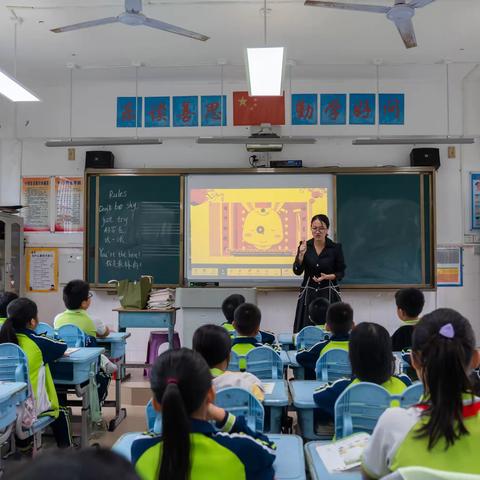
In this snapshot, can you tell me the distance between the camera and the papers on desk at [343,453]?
5.02 ft

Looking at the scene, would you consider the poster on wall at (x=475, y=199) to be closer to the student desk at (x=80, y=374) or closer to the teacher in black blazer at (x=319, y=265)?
the teacher in black blazer at (x=319, y=265)

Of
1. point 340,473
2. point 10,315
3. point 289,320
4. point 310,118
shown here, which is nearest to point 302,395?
point 340,473

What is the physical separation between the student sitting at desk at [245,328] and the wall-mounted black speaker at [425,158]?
12.1 feet

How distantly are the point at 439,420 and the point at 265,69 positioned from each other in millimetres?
3221

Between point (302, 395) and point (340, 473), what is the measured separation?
2.83 ft

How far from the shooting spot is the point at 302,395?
2354 millimetres

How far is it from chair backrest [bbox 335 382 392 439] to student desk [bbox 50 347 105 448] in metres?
1.74

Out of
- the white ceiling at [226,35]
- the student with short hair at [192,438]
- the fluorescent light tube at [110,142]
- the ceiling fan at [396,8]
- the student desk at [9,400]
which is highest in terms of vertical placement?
the white ceiling at [226,35]

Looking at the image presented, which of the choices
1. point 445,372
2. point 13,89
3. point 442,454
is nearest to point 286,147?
point 13,89

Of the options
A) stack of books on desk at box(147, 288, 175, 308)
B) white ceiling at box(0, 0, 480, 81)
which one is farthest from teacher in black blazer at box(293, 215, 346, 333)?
white ceiling at box(0, 0, 480, 81)

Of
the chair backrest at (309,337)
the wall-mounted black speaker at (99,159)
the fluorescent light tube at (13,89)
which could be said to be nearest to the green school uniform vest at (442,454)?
the chair backrest at (309,337)

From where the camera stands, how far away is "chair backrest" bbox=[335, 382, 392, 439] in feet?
6.01

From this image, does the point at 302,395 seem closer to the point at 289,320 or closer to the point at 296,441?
the point at 296,441

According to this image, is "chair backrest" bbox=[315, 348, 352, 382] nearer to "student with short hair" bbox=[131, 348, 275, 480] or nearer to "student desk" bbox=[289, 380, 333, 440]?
"student desk" bbox=[289, 380, 333, 440]
